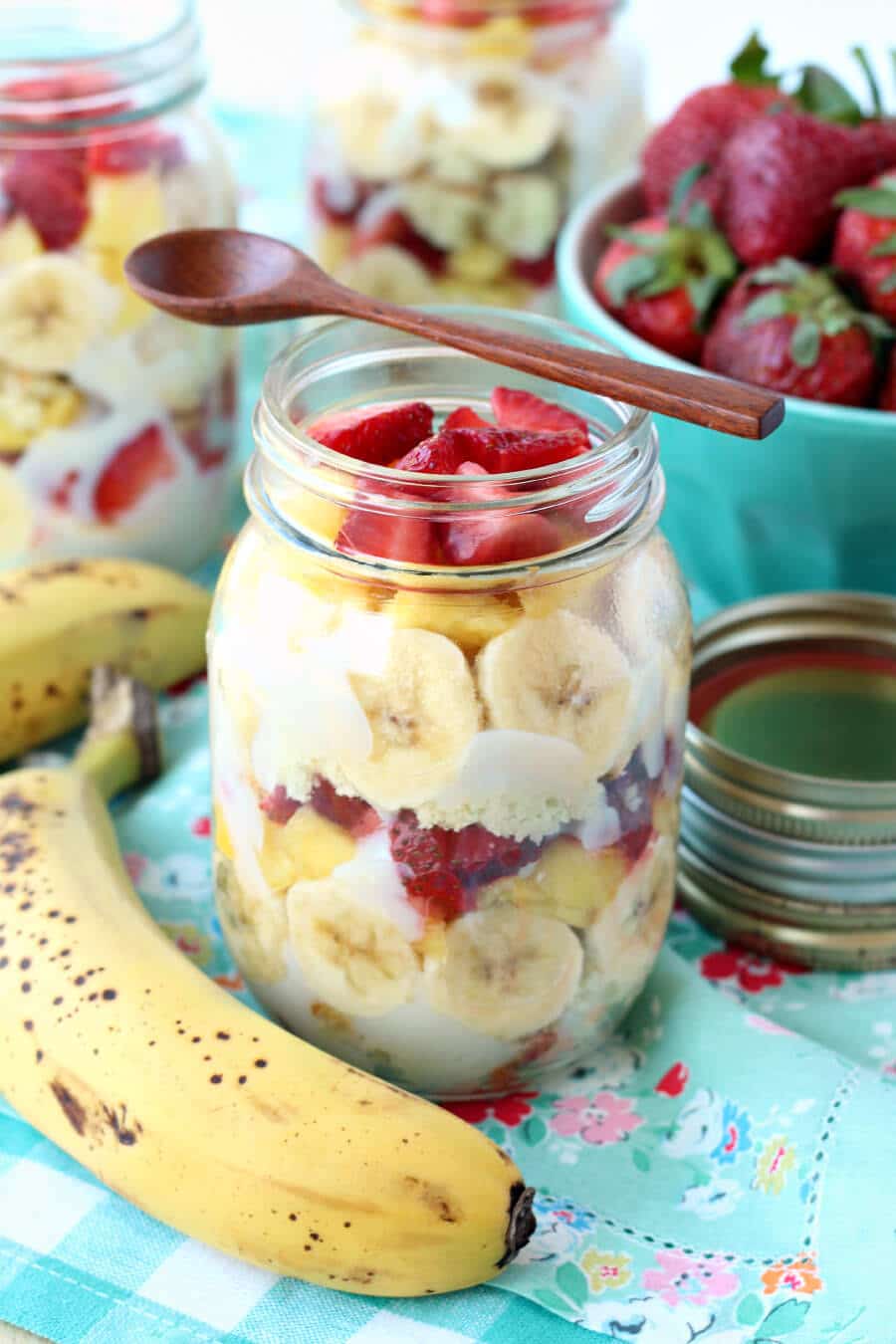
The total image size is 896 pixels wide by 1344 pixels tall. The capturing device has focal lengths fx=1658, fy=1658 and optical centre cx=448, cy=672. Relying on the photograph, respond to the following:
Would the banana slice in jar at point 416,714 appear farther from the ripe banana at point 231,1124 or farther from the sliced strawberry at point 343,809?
the ripe banana at point 231,1124

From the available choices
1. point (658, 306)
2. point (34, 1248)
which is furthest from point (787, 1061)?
point (658, 306)

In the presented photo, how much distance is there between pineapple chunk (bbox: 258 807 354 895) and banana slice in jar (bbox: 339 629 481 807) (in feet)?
0.15

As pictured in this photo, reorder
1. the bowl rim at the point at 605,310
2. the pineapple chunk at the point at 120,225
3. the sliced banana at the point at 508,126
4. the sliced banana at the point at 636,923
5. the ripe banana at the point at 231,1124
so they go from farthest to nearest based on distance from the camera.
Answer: the sliced banana at the point at 508,126 < the pineapple chunk at the point at 120,225 < the bowl rim at the point at 605,310 < the sliced banana at the point at 636,923 < the ripe banana at the point at 231,1124

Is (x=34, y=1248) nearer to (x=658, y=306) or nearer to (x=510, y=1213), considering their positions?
(x=510, y=1213)

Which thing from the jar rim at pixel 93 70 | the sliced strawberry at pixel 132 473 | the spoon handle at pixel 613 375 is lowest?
the sliced strawberry at pixel 132 473

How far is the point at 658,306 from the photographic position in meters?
1.19

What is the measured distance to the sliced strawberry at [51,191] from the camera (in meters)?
1.19

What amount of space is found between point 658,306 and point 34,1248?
749 mm

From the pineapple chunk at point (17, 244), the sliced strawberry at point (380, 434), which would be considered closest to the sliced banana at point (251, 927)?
the sliced strawberry at point (380, 434)

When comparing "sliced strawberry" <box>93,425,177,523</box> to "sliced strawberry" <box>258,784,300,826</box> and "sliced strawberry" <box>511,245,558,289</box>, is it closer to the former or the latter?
"sliced strawberry" <box>511,245,558,289</box>

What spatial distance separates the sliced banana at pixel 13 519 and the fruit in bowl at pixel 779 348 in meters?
0.44

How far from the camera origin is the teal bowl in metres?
1.11

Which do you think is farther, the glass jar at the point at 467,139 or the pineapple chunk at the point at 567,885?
Answer: the glass jar at the point at 467,139

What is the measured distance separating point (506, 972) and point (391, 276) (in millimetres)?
789
